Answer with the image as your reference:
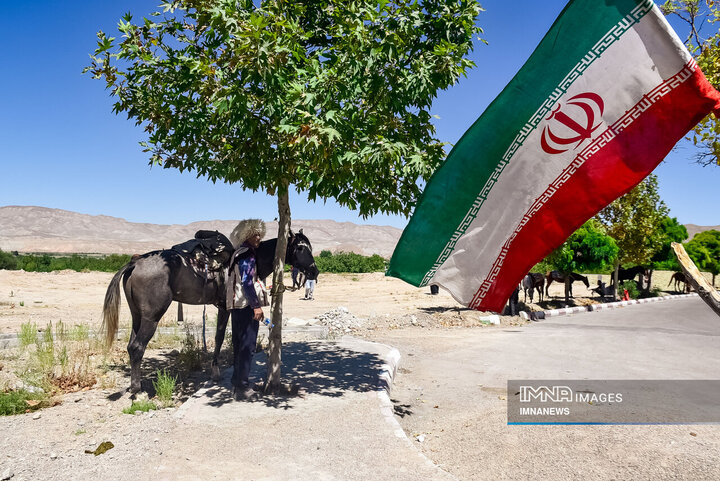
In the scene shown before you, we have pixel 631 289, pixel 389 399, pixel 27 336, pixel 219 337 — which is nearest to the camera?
pixel 389 399

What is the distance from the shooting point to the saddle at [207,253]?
7.00 metres

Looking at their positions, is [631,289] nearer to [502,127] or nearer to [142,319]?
[142,319]

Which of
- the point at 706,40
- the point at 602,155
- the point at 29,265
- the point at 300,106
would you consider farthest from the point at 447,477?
the point at 29,265

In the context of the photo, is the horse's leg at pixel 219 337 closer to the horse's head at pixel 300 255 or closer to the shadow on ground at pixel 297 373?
the shadow on ground at pixel 297 373

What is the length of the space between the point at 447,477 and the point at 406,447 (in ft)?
2.47

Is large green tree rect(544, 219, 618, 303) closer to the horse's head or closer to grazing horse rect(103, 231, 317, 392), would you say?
the horse's head

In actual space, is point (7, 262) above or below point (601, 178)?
below

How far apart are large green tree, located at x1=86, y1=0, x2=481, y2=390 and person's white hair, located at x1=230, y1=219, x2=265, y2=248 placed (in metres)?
0.38

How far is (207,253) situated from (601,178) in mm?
5639

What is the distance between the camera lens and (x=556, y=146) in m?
3.40

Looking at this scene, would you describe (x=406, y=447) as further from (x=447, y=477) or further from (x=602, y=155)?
(x=602, y=155)

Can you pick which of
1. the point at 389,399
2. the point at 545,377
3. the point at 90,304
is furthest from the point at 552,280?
the point at 90,304

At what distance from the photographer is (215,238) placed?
23.9ft

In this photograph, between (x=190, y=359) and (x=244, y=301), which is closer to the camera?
(x=244, y=301)
